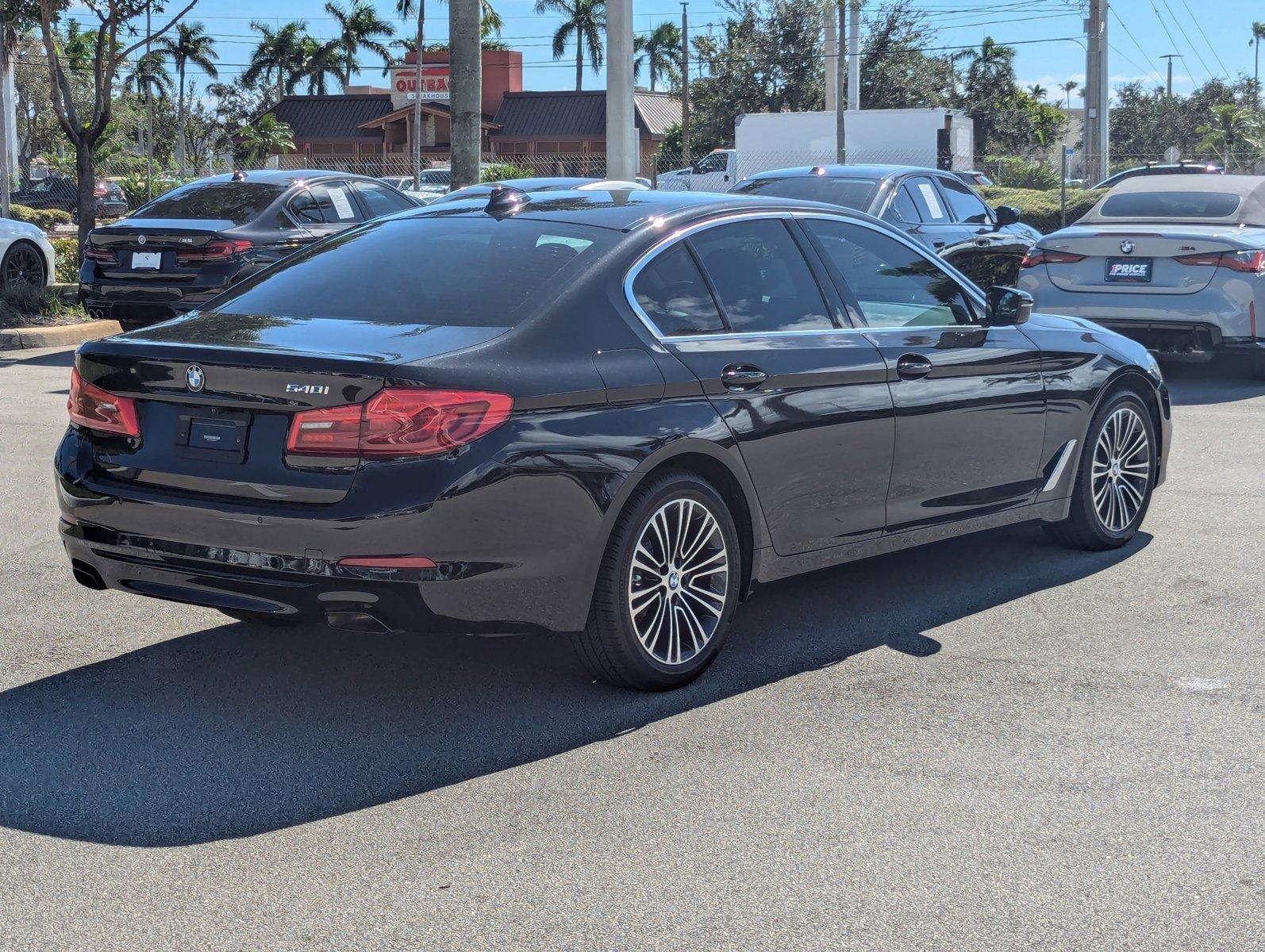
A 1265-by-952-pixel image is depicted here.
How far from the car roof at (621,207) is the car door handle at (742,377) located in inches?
22.3

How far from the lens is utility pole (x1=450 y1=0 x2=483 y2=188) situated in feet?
56.9

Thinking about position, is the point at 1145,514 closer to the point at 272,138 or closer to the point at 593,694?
the point at 593,694

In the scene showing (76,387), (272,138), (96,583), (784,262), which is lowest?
(96,583)

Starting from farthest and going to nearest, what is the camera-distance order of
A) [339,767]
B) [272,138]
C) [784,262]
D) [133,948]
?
[272,138] → [784,262] → [339,767] → [133,948]

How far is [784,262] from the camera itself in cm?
586

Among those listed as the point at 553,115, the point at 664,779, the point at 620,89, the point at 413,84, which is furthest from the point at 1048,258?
the point at 413,84

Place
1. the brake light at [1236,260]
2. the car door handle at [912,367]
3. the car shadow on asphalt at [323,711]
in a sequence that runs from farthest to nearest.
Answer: the brake light at [1236,260], the car door handle at [912,367], the car shadow on asphalt at [323,711]

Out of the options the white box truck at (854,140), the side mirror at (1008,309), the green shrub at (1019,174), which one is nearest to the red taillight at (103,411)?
the side mirror at (1008,309)

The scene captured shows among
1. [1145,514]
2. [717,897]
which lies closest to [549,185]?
[1145,514]

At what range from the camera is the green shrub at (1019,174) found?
49.6 m

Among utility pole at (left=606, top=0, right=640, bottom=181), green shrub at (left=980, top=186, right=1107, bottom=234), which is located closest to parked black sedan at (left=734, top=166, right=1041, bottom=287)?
utility pole at (left=606, top=0, right=640, bottom=181)

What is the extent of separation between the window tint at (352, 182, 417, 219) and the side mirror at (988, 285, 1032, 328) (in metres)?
9.71

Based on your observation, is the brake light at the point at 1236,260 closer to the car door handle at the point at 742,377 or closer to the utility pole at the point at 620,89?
the utility pole at the point at 620,89

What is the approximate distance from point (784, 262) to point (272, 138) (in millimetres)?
57670
